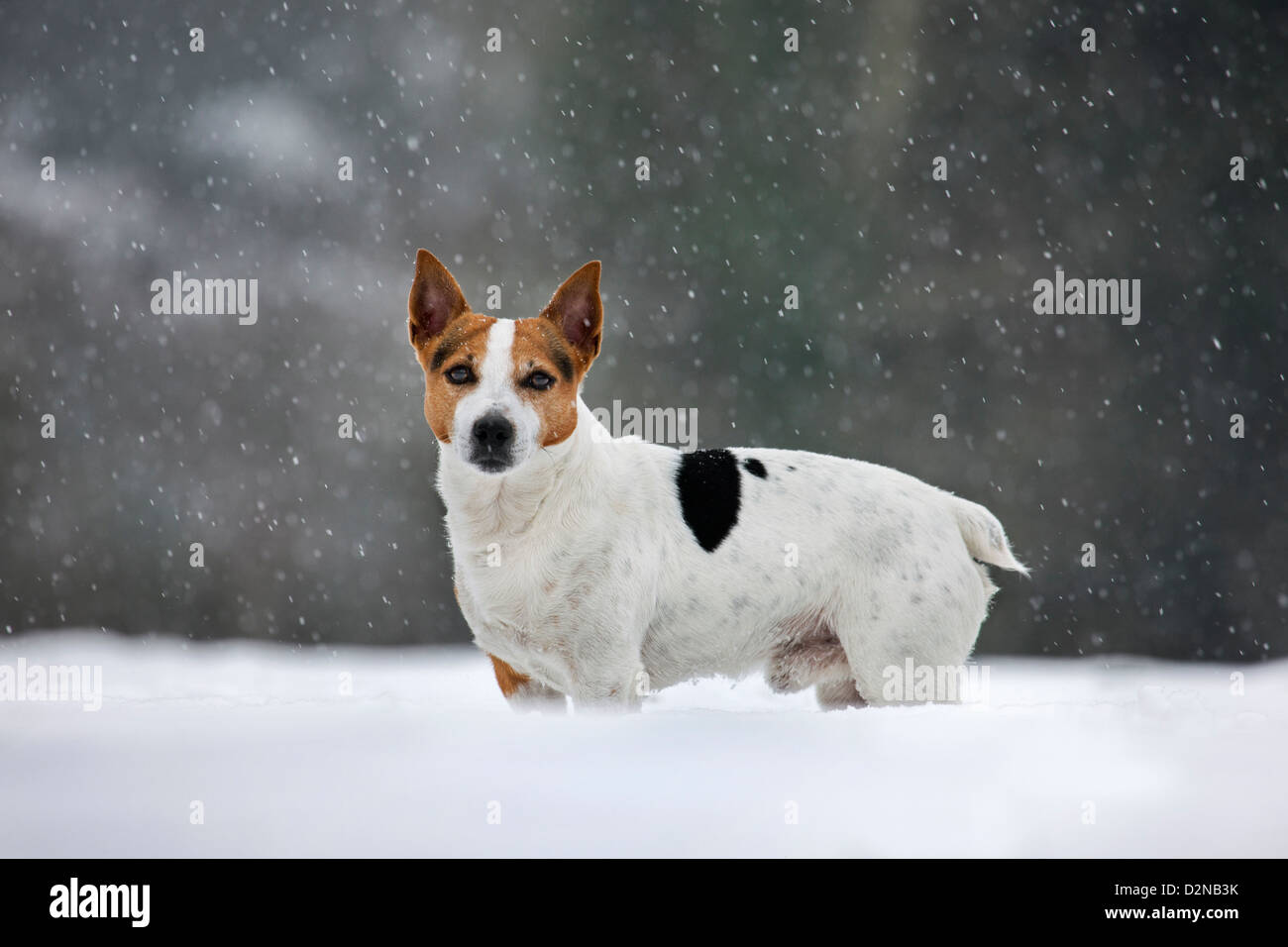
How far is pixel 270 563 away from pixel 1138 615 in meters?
5.75

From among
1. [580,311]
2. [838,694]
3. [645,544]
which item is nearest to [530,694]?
[645,544]

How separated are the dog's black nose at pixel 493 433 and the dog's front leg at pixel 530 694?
940 millimetres

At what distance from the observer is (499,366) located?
3094mm

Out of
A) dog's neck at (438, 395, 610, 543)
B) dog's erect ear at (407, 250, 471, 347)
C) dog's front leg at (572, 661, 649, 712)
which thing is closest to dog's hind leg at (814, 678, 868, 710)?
dog's front leg at (572, 661, 649, 712)

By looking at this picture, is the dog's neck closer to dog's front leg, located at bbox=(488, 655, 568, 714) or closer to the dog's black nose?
the dog's black nose

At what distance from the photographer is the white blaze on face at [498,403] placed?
9.83 feet

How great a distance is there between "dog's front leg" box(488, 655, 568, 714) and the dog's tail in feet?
5.34

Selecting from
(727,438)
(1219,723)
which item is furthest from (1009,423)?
(1219,723)

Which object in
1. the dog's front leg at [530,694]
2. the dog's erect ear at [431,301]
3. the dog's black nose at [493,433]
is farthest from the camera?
the dog's front leg at [530,694]

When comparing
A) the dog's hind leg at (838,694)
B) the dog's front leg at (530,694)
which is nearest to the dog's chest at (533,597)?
the dog's front leg at (530,694)

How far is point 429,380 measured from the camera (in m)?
3.22

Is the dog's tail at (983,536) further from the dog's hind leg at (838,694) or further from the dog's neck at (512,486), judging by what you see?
the dog's neck at (512,486)

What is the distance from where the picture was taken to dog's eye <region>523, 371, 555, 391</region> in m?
3.12

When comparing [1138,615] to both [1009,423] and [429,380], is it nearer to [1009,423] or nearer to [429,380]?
[1009,423]
